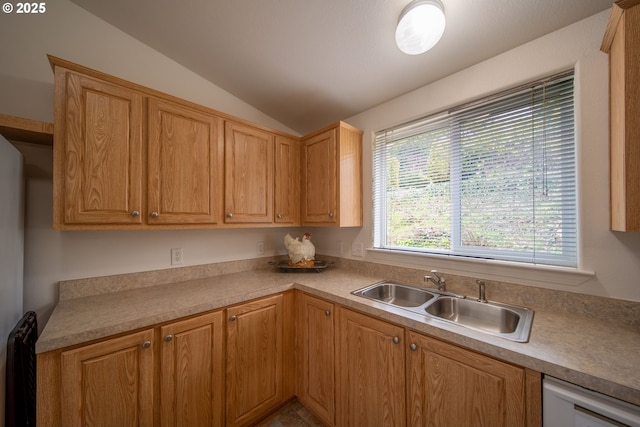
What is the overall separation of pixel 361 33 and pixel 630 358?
1.85 m

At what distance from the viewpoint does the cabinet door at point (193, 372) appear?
1.21 metres

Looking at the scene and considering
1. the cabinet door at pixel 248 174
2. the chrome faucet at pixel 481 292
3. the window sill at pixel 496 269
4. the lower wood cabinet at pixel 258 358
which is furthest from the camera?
the cabinet door at pixel 248 174

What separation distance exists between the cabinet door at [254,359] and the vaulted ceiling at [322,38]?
1.69 meters

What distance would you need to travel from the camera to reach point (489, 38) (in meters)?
1.27

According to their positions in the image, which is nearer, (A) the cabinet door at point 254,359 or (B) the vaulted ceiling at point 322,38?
(B) the vaulted ceiling at point 322,38

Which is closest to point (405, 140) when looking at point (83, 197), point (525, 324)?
point (525, 324)

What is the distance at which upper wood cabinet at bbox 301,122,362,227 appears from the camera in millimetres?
1896

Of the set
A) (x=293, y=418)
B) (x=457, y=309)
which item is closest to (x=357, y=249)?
(x=457, y=309)

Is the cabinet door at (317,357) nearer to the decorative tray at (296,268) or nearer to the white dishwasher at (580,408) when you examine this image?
the decorative tray at (296,268)

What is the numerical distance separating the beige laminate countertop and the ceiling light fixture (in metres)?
1.36

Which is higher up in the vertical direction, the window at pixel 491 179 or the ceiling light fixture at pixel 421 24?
the ceiling light fixture at pixel 421 24

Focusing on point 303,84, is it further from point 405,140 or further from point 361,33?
point 405,140

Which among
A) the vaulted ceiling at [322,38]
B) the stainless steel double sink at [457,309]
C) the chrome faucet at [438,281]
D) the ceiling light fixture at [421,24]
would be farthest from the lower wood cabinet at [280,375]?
the vaulted ceiling at [322,38]

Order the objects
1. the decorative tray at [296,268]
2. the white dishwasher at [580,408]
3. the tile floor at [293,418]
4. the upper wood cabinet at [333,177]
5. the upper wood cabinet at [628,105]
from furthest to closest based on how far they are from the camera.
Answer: the decorative tray at [296,268], the upper wood cabinet at [333,177], the tile floor at [293,418], the upper wood cabinet at [628,105], the white dishwasher at [580,408]
